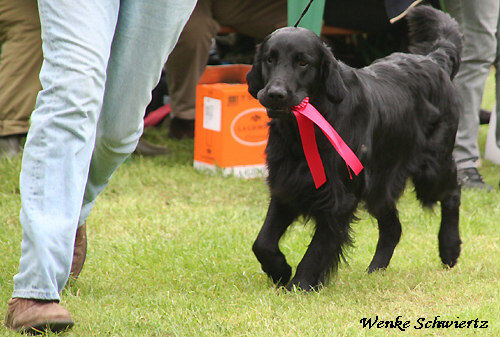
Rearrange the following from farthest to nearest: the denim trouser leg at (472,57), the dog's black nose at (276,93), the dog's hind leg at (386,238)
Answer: the denim trouser leg at (472,57) → the dog's hind leg at (386,238) → the dog's black nose at (276,93)

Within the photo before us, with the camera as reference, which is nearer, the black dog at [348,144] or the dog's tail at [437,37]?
the black dog at [348,144]

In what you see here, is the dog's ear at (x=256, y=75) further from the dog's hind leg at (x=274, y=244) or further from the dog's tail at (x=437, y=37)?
the dog's tail at (x=437, y=37)

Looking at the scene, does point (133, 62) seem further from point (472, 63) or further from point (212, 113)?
point (472, 63)

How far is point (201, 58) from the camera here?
515cm

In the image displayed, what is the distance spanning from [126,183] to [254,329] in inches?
88.8

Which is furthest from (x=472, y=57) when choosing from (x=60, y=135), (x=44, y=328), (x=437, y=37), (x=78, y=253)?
(x=44, y=328)

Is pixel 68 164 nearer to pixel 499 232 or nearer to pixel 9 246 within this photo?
pixel 9 246

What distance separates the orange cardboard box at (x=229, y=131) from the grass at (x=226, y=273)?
348mm

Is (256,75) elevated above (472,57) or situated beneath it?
elevated above

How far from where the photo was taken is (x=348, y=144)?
2.39m

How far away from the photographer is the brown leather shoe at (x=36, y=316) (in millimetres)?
1776

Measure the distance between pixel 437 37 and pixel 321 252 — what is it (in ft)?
4.73

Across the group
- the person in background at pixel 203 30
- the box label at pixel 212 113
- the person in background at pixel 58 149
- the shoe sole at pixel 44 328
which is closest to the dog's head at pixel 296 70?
the person in background at pixel 58 149

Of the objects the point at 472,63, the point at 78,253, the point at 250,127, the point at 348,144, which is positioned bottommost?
the point at 250,127
